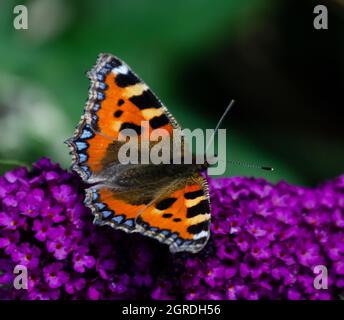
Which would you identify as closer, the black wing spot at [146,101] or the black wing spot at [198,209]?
the black wing spot at [198,209]

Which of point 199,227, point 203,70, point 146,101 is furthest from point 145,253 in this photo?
point 203,70

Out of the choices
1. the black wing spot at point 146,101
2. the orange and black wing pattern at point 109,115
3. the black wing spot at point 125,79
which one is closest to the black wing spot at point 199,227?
the orange and black wing pattern at point 109,115

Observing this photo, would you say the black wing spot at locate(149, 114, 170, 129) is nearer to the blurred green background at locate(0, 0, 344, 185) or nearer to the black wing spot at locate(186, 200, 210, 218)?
the black wing spot at locate(186, 200, 210, 218)

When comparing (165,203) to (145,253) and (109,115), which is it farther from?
(109,115)

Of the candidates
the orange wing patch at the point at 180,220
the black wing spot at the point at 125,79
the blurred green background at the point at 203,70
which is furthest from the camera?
the blurred green background at the point at 203,70

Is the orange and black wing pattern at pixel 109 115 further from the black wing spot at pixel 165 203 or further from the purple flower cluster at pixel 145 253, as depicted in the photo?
the black wing spot at pixel 165 203

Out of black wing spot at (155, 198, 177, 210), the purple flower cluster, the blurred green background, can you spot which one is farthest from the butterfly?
the blurred green background
